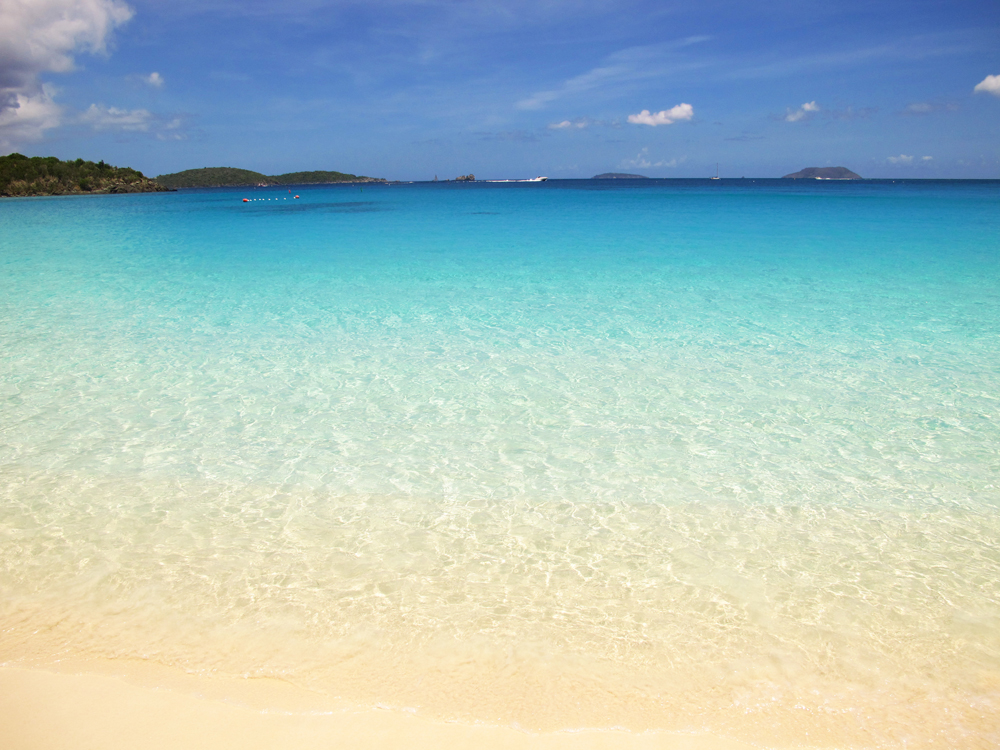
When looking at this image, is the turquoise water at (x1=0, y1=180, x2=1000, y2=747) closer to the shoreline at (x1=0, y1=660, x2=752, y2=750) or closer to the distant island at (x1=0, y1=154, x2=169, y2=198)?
the shoreline at (x1=0, y1=660, x2=752, y2=750)

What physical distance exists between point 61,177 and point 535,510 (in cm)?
9450

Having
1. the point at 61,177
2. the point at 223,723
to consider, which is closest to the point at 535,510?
the point at 223,723

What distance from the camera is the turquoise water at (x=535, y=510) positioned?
227 cm

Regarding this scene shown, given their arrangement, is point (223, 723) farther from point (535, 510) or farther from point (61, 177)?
point (61, 177)

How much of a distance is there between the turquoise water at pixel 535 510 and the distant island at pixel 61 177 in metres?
80.8

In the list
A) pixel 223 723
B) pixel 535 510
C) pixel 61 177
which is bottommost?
pixel 223 723

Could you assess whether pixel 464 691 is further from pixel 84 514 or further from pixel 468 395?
pixel 468 395

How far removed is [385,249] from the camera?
15.1 m

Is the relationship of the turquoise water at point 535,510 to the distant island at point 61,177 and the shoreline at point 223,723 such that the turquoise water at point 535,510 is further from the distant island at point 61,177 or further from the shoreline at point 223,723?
the distant island at point 61,177

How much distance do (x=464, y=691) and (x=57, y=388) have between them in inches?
199

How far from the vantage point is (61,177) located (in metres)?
73.9

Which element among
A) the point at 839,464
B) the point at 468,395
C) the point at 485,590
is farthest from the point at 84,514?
the point at 839,464

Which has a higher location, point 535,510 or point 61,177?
point 61,177

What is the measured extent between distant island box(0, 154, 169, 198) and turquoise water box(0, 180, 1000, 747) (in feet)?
265
